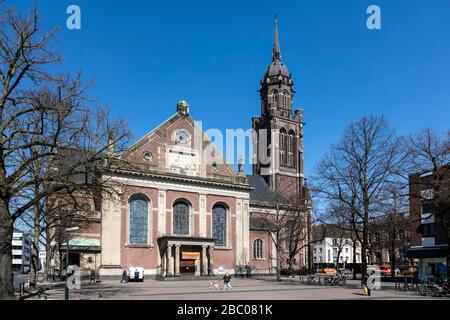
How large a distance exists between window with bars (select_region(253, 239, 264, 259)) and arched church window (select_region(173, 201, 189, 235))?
12776mm

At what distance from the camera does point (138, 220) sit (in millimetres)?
54250

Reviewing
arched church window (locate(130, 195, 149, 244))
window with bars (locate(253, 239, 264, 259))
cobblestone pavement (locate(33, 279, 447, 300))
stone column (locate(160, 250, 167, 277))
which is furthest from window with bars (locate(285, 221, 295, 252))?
cobblestone pavement (locate(33, 279, 447, 300))

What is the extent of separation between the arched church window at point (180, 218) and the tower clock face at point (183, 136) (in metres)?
7.69

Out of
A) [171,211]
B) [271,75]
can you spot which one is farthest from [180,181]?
[271,75]

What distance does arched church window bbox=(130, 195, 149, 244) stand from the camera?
53.8m

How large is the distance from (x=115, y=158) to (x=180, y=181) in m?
33.4

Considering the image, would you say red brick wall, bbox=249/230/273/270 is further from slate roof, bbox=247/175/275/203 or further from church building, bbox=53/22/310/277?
slate roof, bbox=247/175/275/203

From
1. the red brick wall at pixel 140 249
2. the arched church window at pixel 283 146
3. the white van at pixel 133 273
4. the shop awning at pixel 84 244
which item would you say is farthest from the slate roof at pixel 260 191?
the shop awning at pixel 84 244

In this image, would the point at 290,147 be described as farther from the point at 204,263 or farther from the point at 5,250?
the point at 5,250

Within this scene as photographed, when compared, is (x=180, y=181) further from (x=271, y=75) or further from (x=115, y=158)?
(x=271, y=75)

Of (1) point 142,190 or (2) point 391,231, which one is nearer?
(1) point 142,190
